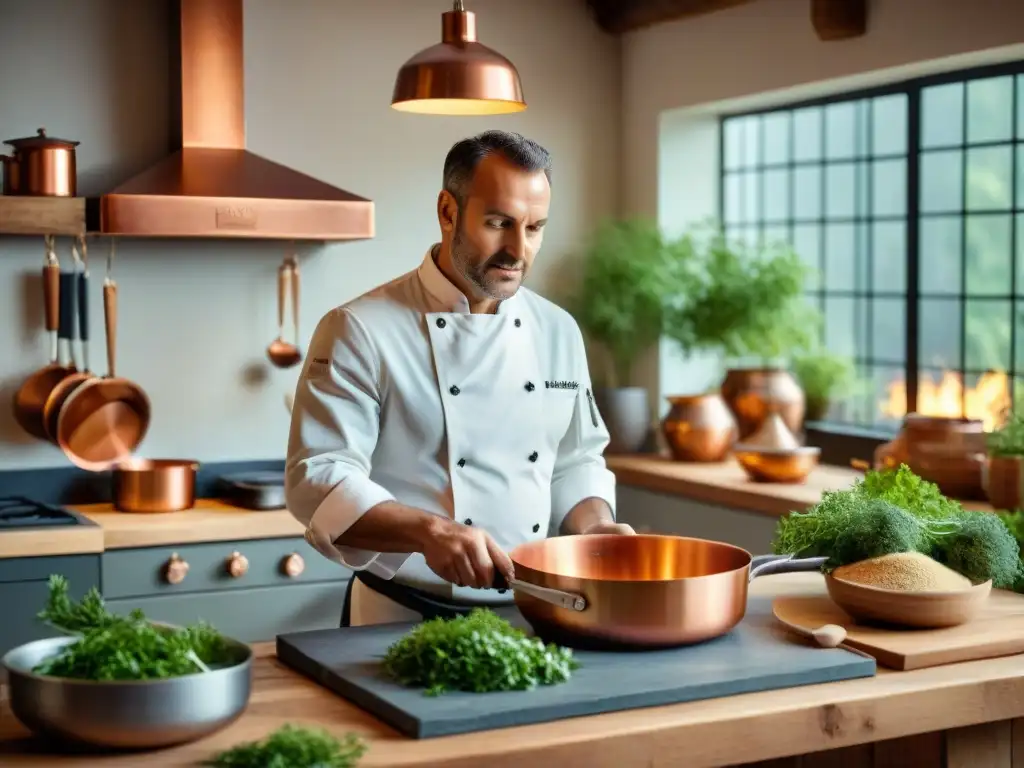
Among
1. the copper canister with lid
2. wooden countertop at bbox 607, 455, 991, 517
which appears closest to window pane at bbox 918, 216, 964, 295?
wooden countertop at bbox 607, 455, 991, 517

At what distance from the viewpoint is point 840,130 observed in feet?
14.6

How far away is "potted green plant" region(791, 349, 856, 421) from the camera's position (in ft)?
14.6

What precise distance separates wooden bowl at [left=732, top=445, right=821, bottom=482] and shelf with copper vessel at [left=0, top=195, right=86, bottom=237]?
6.31 ft

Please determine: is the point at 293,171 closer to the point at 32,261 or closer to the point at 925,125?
the point at 32,261

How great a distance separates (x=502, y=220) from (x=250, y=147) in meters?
2.11

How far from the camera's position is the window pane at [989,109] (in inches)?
154

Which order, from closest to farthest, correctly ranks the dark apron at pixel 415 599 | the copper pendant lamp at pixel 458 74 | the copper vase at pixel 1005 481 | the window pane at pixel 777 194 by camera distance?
the dark apron at pixel 415 599 < the copper pendant lamp at pixel 458 74 < the copper vase at pixel 1005 481 < the window pane at pixel 777 194

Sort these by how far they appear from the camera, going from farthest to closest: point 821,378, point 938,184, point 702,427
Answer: point 821,378, point 702,427, point 938,184

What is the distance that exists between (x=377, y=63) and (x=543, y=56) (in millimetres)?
608

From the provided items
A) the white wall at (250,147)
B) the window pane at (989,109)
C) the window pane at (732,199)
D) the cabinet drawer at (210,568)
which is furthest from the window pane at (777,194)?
the cabinet drawer at (210,568)

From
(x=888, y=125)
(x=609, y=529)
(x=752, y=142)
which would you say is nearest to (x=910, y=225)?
(x=888, y=125)

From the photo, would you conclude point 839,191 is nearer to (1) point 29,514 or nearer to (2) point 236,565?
(2) point 236,565

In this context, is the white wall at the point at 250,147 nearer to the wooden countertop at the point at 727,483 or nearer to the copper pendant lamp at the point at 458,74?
the wooden countertop at the point at 727,483

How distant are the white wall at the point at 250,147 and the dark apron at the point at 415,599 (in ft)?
5.87
